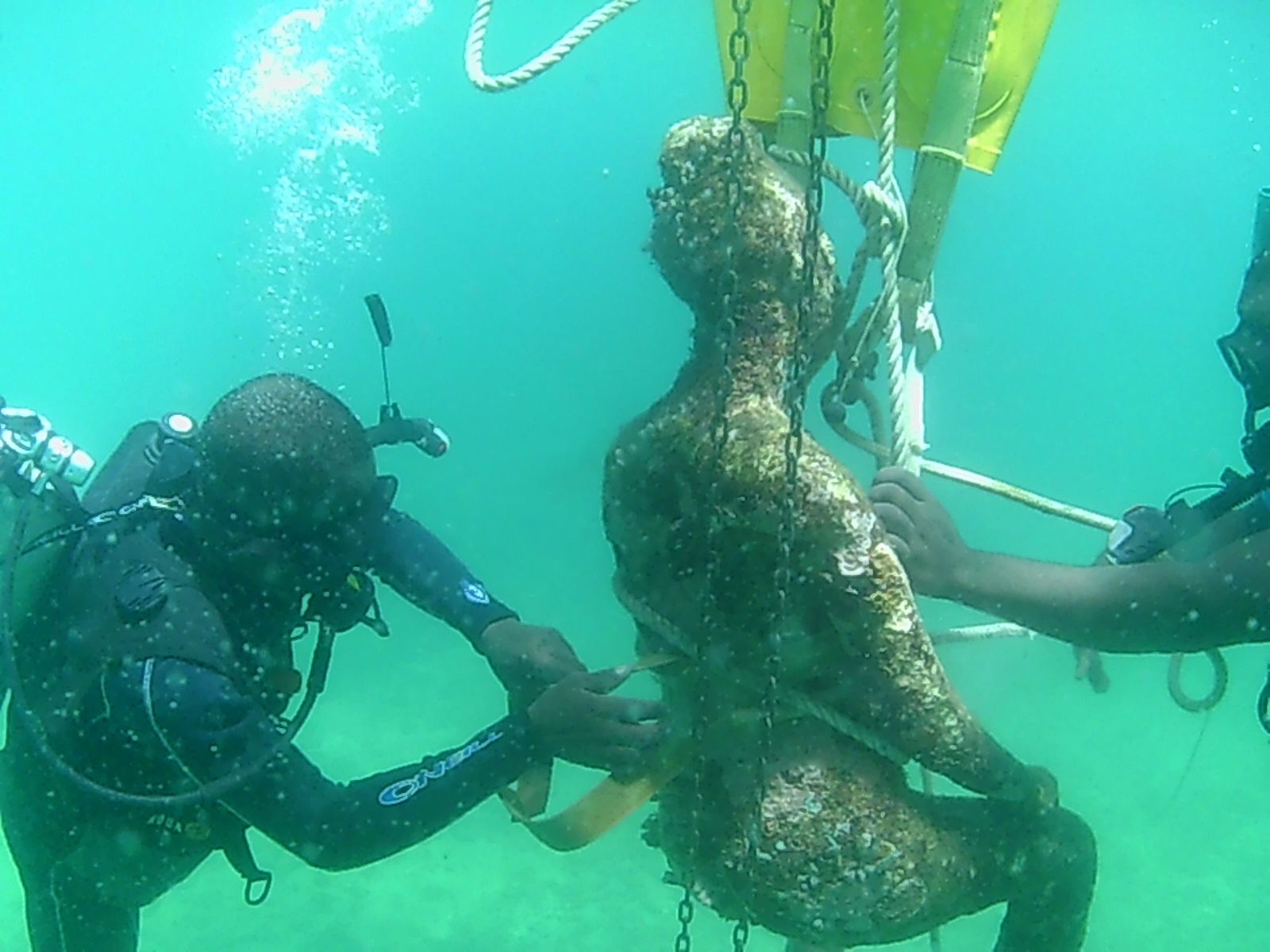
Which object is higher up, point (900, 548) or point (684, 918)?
point (900, 548)

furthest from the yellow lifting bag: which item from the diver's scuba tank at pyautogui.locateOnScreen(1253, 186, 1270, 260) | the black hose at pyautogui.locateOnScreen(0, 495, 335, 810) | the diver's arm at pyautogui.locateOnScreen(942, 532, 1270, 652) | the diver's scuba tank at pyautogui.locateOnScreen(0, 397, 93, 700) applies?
the diver's scuba tank at pyautogui.locateOnScreen(0, 397, 93, 700)

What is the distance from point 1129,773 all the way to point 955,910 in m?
12.9

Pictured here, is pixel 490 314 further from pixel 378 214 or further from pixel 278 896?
pixel 278 896

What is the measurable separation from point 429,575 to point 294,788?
1.07 metres

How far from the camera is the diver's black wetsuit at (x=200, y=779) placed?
9.90ft

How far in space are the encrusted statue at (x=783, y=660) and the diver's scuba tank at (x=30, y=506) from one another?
2128mm

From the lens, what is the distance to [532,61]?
347 cm

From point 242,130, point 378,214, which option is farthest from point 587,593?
point 378,214

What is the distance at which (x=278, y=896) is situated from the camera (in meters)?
10.0

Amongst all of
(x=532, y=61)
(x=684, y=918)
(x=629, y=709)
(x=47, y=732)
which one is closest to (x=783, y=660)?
(x=629, y=709)

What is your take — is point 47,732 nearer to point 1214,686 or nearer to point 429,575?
point 429,575

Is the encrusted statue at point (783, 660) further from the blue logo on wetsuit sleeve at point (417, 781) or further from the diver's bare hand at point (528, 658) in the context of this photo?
the blue logo on wetsuit sleeve at point (417, 781)

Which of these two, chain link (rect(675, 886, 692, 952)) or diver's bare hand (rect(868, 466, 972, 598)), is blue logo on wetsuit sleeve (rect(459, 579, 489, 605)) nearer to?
chain link (rect(675, 886, 692, 952))

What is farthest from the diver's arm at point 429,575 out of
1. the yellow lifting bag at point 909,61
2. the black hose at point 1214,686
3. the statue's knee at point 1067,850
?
the black hose at point 1214,686
